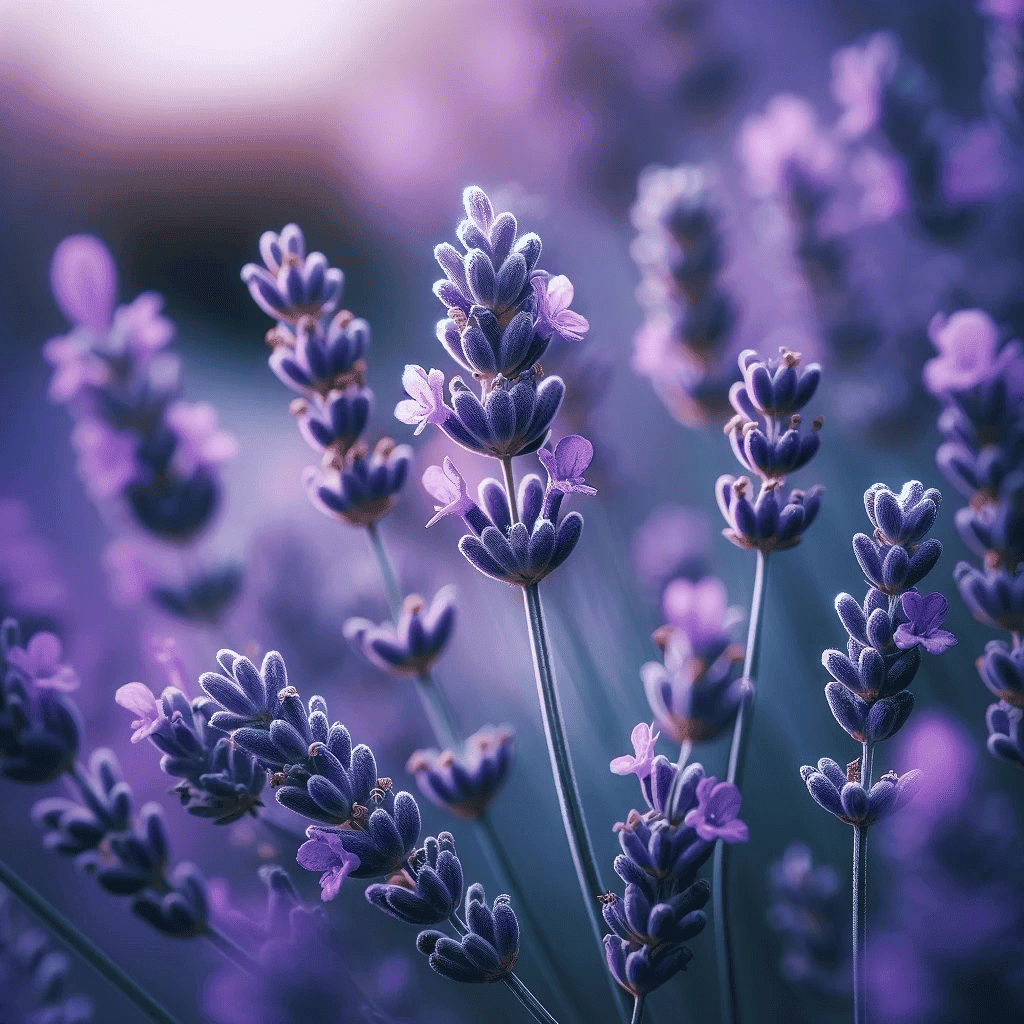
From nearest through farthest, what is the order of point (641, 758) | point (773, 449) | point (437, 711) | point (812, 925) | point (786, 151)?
1. point (641, 758)
2. point (773, 449)
3. point (437, 711)
4. point (812, 925)
5. point (786, 151)

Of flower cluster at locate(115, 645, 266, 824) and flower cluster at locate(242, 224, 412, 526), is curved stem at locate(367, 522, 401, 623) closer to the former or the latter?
flower cluster at locate(242, 224, 412, 526)

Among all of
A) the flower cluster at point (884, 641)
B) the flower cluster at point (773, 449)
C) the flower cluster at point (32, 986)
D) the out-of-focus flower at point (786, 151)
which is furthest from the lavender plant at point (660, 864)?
the out-of-focus flower at point (786, 151)

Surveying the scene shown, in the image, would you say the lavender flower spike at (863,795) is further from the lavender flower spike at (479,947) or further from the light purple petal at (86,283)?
the light purple petal at (86,283)

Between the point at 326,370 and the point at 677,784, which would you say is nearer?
the point at 677,784

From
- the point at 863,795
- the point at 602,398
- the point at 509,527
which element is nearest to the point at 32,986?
the point at 509,527

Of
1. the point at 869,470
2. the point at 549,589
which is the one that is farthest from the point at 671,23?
the point at 549,589

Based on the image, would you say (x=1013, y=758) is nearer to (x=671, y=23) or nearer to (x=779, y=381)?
(x=779, y=381)

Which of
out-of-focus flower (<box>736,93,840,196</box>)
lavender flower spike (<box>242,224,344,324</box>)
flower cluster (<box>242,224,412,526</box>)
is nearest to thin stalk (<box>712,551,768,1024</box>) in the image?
flower cluster (<box>242,224,412,526</box>)

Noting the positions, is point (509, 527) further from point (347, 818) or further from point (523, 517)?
point (347, 818)
